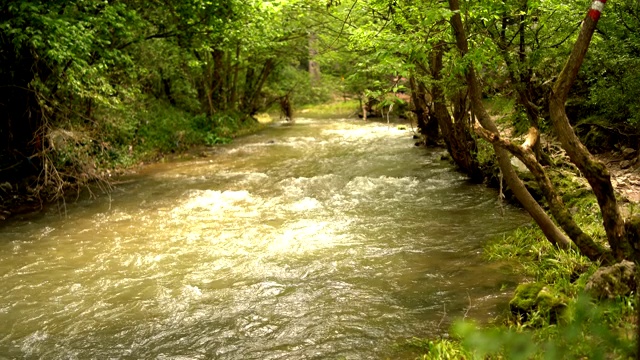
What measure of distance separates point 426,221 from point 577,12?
380 centimetres

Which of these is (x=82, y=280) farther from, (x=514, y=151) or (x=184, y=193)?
(x=514, y=151)

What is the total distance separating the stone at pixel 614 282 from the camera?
3592 millimetres

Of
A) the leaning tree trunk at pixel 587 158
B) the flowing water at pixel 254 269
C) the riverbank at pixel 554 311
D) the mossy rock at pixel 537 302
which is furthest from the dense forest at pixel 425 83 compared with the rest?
→ the flowing water at pixel 254 269

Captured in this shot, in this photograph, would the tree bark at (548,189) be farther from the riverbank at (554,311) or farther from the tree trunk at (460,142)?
the tree trunk at (460,142)

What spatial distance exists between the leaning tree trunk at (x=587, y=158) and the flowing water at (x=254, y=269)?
4.25 ft

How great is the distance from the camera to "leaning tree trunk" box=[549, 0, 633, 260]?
3.98m

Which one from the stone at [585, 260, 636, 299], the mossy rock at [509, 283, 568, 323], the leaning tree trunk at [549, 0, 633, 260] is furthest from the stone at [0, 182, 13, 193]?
the stone at [585, 260, 636, 299]

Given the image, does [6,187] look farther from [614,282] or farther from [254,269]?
[614,282]

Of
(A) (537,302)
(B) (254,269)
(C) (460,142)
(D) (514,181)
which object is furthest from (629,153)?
(B) (254,269)

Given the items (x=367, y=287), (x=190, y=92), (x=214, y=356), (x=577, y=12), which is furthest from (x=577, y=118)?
(x=190, y=92)

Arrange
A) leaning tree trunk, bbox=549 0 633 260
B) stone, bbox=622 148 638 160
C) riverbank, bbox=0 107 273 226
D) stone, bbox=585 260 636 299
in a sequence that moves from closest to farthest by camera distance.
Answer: stone, bbox=585 260 636 299, leaning tree trunk, bbox=549 0 633 260, stone, bbox=622 148 638 160, riverbank, bbox=0 107 273 226

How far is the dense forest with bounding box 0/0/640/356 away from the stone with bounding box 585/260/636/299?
0.54 m

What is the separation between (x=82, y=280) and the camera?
6043 mm

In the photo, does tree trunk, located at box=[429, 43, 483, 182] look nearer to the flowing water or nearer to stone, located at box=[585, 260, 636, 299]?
the flowing water
